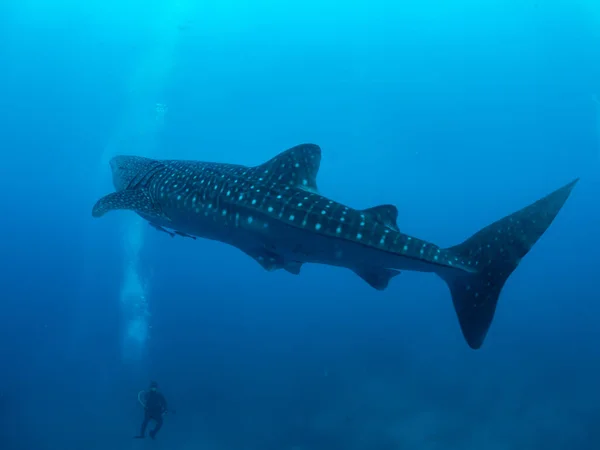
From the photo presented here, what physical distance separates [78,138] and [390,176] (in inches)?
2171

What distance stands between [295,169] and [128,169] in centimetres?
421

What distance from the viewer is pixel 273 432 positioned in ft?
66.3

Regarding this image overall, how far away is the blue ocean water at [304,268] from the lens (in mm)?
22047

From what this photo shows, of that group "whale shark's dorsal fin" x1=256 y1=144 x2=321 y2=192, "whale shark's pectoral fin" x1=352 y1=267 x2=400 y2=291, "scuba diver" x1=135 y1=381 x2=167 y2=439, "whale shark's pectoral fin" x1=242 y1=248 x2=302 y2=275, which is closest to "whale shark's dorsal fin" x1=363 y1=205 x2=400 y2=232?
"whale shark's pectoral fin" x1=352 y1=267 x2=400 y2=291

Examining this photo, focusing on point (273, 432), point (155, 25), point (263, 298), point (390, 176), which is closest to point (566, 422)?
point (273, 432)

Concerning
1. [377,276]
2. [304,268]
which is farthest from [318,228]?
[304,268]

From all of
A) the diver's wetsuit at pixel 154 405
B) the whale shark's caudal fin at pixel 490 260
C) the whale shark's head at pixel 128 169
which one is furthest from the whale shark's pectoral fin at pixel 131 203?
the diver's wetsuit at pixel 154 405

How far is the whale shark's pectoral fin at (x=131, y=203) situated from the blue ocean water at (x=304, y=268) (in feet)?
46.4

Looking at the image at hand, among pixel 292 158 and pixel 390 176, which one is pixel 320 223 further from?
pixel 390 176

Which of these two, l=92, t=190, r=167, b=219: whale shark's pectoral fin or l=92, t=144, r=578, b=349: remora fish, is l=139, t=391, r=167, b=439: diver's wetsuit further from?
l=92, t=144, r=578, b=349: remora fish

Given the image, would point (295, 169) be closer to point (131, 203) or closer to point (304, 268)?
point (131, 203)

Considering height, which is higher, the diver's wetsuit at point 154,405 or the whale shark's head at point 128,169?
the whale shark's head at point 128,169

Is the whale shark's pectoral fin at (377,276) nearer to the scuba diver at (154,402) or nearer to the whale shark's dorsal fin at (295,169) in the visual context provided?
the whale shark's dorsal fin at (295,169)

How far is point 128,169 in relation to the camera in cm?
927
